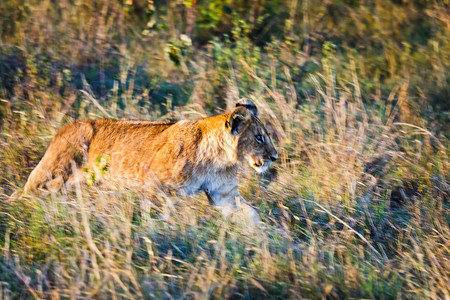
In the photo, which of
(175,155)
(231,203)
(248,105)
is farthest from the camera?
(248,105)

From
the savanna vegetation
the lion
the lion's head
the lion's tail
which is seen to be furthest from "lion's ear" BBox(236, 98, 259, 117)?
the lion's tail

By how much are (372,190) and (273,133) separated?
1551mm

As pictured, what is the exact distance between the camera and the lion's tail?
210 inches

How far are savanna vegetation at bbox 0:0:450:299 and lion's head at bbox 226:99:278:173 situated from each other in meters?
0.39

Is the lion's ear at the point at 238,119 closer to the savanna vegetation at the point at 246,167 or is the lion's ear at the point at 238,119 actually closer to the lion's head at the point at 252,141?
the lion's head at the point at 252,141

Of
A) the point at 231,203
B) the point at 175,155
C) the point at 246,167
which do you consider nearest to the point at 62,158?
the point at 175,155

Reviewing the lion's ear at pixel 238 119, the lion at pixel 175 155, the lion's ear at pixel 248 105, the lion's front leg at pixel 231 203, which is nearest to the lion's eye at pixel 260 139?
the lion at pixel 175 155

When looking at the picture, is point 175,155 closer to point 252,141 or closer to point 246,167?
point 252,141

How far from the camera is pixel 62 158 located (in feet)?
17.7

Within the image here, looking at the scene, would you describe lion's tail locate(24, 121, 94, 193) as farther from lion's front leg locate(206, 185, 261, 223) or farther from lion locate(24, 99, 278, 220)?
lion's front leg locate(206, 185, 261, 223)

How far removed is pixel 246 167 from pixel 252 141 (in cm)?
80

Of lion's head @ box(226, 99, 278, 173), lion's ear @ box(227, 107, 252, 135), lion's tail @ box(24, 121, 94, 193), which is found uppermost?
lion's ear @ box(227, 107, 252, 135)

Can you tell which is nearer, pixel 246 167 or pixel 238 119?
pixel 238 119

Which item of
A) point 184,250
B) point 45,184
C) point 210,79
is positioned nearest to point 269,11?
point 210,79
